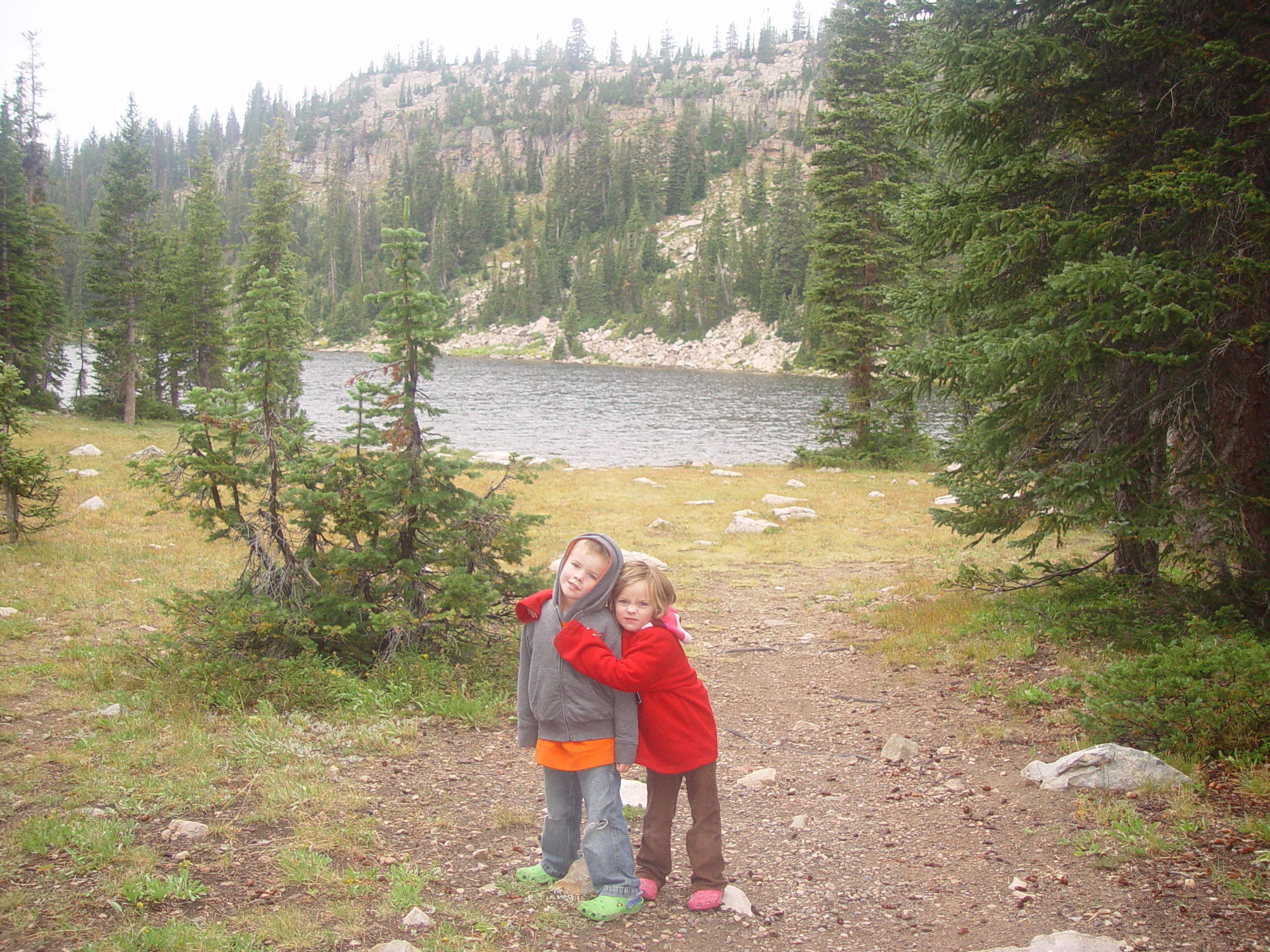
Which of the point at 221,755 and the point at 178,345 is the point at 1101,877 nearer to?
the point at 221,755

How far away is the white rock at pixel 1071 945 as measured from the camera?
3.37 metres

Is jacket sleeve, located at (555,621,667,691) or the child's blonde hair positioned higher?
the child's blonde hair

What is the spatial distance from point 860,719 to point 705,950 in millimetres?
3573

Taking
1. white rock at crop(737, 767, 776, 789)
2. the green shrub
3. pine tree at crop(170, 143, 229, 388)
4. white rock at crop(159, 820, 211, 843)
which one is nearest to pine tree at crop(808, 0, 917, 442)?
the green shrub

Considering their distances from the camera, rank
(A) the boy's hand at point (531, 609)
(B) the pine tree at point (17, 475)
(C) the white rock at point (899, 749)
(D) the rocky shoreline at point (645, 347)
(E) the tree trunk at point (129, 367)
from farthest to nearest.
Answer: (D) the rocky shoreline at point (645, 347)
(E) the tree trunk at point (129, 367)
(B) the pine tree at point (17, 475)
(C) the white rock at point (899, 749)
(A) the boy's hand at point (531, 609)

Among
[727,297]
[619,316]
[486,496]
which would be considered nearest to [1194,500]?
[486,496]

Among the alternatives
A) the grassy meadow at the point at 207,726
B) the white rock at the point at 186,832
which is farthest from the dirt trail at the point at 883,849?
the white rock at the point at 186,832

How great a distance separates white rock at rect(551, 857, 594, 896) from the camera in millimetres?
4105

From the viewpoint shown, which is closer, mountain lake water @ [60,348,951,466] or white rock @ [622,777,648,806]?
white rock @ [622,777,648,806]

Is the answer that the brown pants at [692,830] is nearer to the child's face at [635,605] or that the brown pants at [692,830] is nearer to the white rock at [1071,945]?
the child's face at [635,605]

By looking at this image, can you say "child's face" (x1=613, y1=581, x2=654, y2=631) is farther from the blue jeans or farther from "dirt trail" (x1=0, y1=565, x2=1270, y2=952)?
"dirt trail" (x1=0, y1=565, x2=1270, y2=952)

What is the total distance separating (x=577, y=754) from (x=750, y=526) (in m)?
12.4

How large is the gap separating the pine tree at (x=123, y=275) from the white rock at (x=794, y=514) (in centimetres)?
2927

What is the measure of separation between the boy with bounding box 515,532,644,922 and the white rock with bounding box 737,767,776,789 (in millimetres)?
1769
